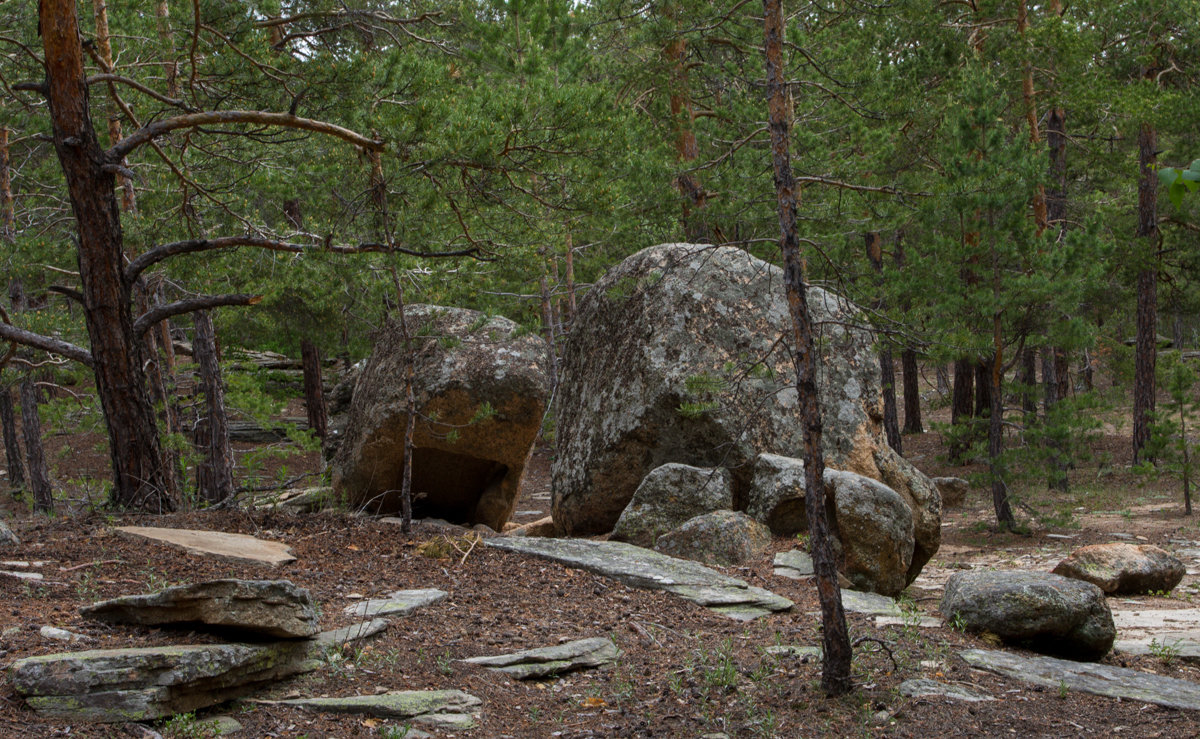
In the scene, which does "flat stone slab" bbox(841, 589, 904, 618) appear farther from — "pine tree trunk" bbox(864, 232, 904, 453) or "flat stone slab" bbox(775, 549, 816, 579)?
"pine tree trunk" bbox(864, 232, 904, 453)

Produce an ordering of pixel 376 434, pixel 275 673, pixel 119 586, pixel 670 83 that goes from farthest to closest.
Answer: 1. pixel 670 83
2. pixel 376 434
3. pixel 119 586
4. pixel 275 673

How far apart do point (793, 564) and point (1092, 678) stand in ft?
8.48

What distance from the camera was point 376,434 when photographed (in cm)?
974

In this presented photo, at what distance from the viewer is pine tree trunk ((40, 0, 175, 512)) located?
671 centimetres

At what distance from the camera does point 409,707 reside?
3930mm

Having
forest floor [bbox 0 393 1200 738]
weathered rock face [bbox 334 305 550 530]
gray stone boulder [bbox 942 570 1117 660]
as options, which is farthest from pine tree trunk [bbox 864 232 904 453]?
gray stone boulder [bbox 942 570 1117 660]

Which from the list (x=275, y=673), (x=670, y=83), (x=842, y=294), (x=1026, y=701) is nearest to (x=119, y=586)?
(x=275, y=673)

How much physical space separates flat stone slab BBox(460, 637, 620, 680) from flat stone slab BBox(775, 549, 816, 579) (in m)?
2.31

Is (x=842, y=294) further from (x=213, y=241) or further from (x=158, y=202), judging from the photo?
(x=158, y=202)

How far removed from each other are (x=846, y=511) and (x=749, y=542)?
3.06 feet

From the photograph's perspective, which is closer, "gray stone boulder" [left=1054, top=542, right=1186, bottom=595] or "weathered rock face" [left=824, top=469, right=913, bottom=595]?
"weathered rock face" [left=824, top=469, right=913, bottom=595]

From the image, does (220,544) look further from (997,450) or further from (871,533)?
(997,450)

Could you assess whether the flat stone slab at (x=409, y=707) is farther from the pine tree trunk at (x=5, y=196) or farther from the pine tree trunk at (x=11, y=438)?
the pine tree trunk at (x=11, y=438)

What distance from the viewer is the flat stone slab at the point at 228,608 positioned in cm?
391
